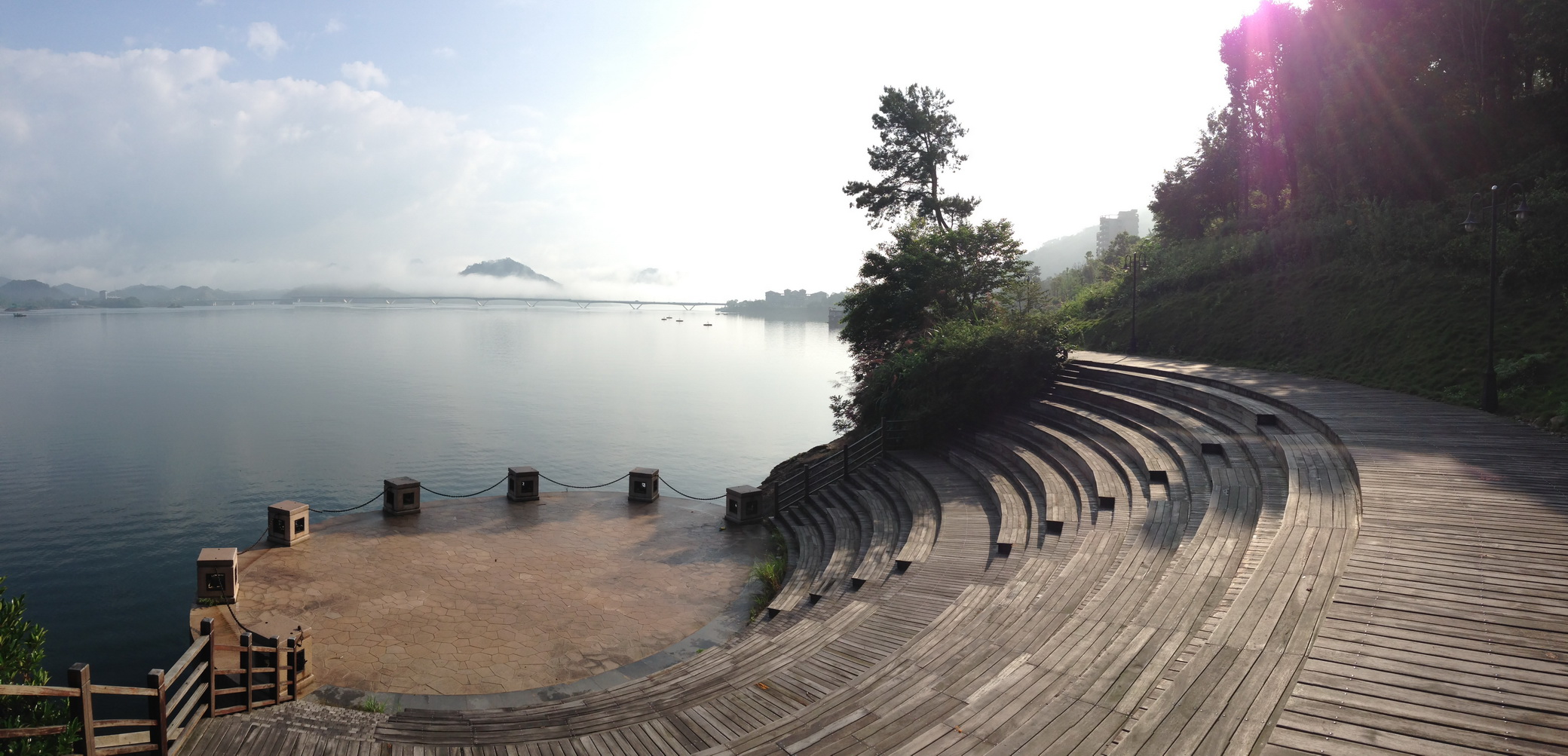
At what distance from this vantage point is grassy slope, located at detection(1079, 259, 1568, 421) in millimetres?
15438

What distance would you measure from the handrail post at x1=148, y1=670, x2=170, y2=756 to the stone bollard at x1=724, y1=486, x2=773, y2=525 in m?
13.2

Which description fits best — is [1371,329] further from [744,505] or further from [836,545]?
[744,505]

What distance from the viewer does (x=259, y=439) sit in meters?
37.3

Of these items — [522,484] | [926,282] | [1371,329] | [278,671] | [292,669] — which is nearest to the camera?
[278,671]

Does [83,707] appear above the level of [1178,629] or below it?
below

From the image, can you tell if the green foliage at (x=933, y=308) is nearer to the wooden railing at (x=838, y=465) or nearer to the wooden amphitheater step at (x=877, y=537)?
the wooden railing at (x=838, y=465)

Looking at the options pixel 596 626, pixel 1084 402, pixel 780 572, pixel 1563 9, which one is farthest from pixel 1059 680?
pixel 1563 9

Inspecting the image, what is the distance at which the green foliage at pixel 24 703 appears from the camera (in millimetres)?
5625

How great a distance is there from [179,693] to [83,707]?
1197 millimetres

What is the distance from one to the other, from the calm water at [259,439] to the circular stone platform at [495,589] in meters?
3.74

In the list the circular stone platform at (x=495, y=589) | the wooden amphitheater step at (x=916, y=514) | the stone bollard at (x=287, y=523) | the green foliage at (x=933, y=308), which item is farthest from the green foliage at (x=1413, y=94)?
the stone bollard at (x=287, y=523)

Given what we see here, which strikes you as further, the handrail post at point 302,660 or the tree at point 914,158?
the tree at point 914,158

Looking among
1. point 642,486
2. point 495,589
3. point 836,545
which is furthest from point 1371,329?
point 495,589

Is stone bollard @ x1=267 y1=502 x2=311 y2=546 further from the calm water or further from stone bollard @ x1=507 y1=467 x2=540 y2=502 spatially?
stone bollard @ x1=507 y1=467 x2=540 y2=502
